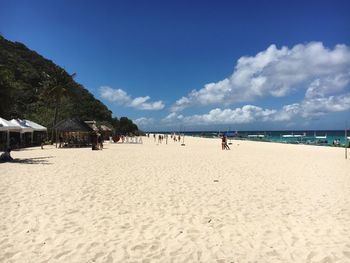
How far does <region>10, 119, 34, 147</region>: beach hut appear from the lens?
28220mm

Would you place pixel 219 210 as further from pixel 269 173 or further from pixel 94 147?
pixel 94 147

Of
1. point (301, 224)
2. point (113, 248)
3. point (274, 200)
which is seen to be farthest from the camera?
point (274, 200)

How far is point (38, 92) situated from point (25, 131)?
34.6 meters

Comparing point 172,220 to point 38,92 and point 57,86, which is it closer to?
point 57,86

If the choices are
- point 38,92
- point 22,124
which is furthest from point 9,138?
point 38,92

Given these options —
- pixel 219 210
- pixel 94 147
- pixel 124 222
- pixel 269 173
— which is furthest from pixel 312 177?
pixel 94 147

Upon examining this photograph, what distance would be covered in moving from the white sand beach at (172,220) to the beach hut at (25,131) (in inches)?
698

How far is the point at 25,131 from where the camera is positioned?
1124 inches

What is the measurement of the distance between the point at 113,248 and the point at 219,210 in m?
3.01

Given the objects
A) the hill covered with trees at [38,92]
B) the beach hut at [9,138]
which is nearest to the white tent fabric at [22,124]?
the beach hut at [9,138]

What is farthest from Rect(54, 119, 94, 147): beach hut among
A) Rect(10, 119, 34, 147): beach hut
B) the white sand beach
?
the white sand beach

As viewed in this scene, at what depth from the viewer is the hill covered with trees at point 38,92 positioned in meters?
28.3

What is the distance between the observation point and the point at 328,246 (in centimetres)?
530

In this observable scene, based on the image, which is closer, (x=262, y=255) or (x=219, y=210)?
(x=262, y=255)
